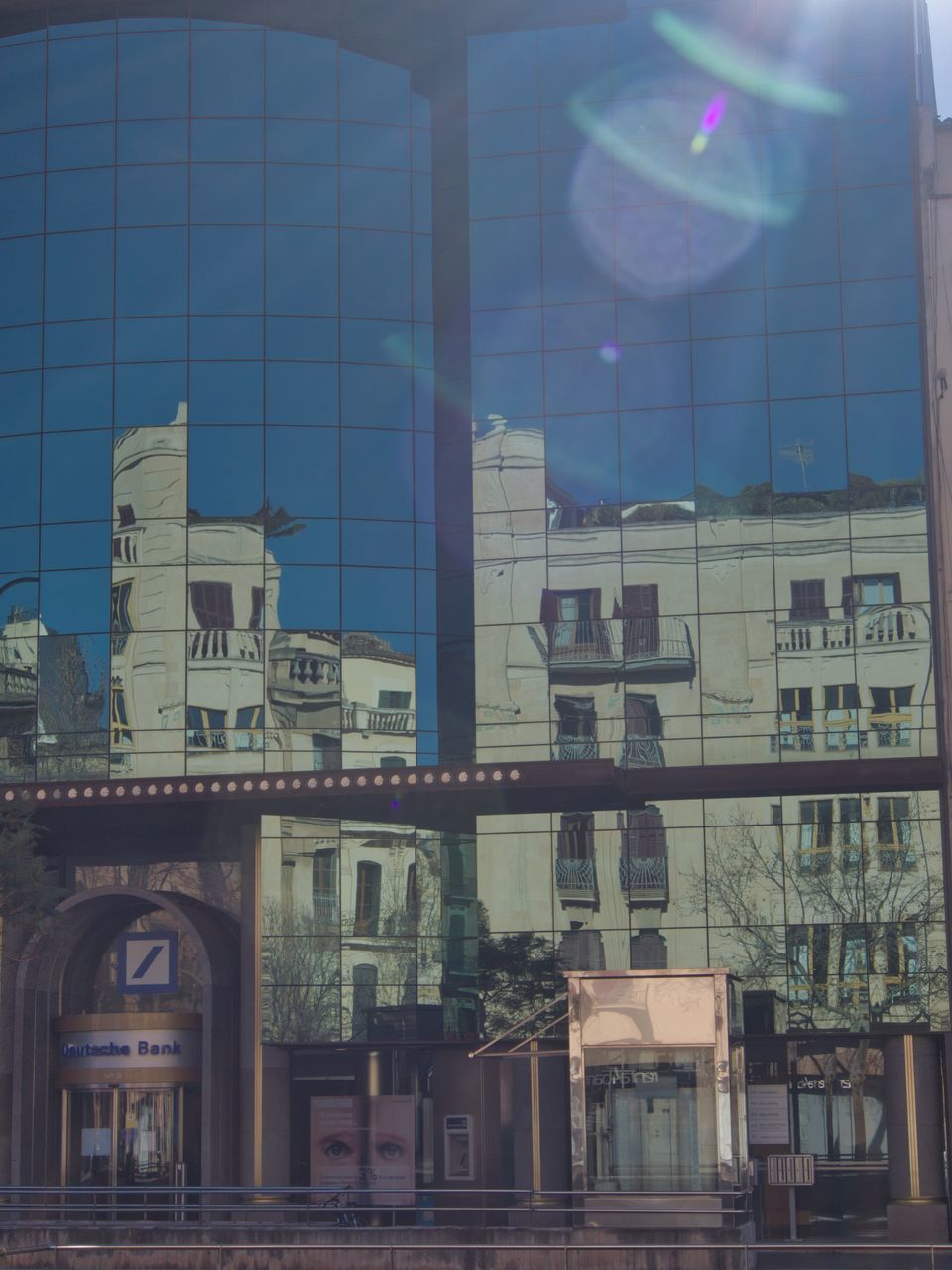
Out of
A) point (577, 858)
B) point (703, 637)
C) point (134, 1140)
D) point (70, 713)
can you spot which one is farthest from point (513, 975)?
point (70, 713)

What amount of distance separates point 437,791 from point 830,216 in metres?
15.8

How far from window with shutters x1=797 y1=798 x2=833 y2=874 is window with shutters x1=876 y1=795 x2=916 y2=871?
1020 millimetres

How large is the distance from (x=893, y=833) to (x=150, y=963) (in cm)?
1753

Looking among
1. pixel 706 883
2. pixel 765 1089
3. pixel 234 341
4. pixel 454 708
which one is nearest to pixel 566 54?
pixel 234 341

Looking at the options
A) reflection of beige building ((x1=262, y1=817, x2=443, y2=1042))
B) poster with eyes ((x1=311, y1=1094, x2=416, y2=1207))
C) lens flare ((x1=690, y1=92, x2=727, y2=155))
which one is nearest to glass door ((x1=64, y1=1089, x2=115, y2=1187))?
poster with eyes ((x1=311, y1=1094, x2=416, y2=1207))

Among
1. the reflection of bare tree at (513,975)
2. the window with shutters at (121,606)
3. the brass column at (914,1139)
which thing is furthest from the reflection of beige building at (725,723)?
the window with shutters at (121,606)

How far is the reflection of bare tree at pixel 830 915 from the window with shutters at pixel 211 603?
12.1 m

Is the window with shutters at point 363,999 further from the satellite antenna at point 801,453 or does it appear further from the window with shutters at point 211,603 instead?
the satellite antenna at point 801,453

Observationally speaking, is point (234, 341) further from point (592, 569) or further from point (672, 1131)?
point (672, 1131)

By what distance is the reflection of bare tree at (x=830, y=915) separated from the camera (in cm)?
3906

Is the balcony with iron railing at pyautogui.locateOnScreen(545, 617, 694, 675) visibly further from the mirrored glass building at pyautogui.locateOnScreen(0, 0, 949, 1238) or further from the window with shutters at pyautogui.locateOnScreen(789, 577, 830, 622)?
the window with shutters at pyautogui.locateOnScreen(789, 577, 830, 622)

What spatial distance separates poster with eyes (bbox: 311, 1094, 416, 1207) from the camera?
4188 centimetres

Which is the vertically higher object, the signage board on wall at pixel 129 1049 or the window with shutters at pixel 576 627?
the window with shutters at pixel 576 627

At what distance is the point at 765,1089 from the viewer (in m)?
40.4
